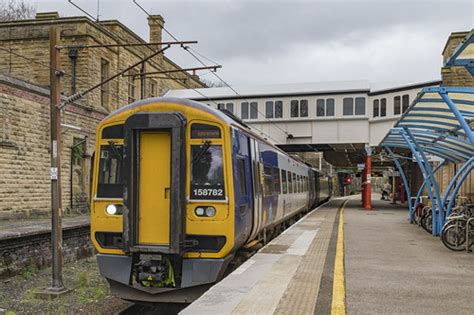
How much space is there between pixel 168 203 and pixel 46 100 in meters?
12.6

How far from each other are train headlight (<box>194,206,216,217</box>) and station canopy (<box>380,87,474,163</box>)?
13.1 feet

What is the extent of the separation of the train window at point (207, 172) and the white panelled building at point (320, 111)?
1915 cm

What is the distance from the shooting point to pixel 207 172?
680cm

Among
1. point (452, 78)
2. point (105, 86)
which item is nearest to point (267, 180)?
point (452, 78)

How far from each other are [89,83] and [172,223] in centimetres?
1605

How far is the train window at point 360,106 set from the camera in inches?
1015

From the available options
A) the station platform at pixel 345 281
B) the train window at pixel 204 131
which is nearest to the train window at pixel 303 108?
the station platform at pixel 345 281

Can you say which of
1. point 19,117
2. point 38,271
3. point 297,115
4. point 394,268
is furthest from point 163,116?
point 297,115

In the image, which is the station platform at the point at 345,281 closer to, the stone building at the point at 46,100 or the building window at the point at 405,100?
the stone building at the point at 46,100

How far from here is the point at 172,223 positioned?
6.49 metres

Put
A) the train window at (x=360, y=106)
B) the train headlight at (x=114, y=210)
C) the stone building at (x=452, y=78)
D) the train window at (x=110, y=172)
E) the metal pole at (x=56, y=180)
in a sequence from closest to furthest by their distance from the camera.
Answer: the train headlight at (x=114, y=210) < the train window at (x=110, y=172) < the metal pole at (x=56, y=180) < the stone building at (x=452, y=78) < the train window at (x=360, y=106)

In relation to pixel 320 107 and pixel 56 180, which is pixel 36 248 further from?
pixel 320 107

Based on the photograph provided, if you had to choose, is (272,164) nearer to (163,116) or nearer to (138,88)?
(163,116)

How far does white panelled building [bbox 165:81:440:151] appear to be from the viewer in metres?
25.5
